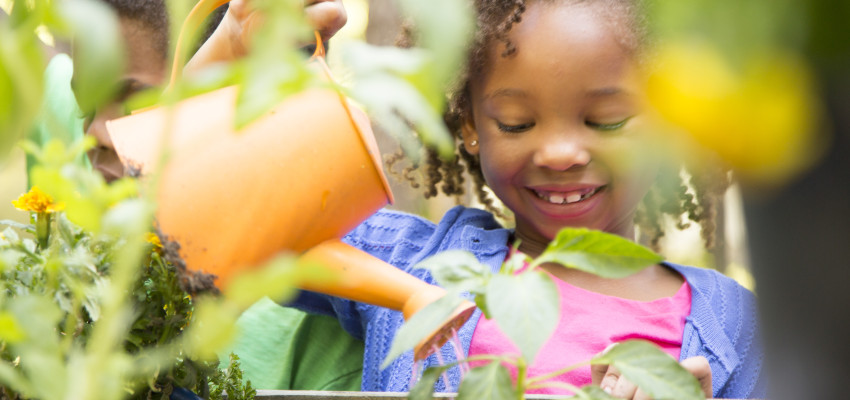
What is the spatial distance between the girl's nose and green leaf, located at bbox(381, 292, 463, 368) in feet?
2.10

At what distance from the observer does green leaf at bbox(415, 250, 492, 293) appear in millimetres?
525

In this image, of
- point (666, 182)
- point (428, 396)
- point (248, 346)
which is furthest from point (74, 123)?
point (666, 182)

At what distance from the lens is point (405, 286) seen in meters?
0.75

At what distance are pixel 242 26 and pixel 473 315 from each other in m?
0.54

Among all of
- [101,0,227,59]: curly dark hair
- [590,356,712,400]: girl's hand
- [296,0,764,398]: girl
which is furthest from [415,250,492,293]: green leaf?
[101,0,227,59]: curly dark hair

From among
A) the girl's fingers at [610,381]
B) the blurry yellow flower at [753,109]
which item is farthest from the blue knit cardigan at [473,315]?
the blurry yellow flower at [753,109]

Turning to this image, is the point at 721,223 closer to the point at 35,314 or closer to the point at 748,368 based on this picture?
the point at 748,368

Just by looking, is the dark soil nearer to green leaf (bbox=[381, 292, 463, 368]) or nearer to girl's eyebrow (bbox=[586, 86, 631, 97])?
green leaf (bbox=[381, 292, 463, 368])

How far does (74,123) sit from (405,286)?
1.11 m

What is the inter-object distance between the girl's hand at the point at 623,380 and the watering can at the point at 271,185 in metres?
0.25

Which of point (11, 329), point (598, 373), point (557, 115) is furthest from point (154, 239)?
point (557, 115)

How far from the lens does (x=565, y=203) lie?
1253 millimetres

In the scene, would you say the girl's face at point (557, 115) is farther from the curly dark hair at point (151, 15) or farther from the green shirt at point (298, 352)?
the curly dark hair at point (151, 15)

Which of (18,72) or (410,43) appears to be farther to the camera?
(410,43)
